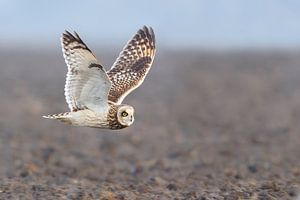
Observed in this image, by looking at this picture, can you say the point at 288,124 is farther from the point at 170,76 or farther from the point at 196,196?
the point at 170,76

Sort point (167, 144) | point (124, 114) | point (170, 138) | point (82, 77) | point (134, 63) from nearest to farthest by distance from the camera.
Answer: point (82, 77) < point (124, 114) < point (134, 63) < point (167, 144) < point (170, 138)

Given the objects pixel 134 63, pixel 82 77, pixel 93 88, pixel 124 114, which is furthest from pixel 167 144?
pixel 82 77

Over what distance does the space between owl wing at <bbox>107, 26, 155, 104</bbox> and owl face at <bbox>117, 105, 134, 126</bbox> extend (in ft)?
2.51

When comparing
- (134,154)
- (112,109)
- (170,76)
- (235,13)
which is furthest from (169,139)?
(235,13)

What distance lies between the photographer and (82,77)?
11.6m

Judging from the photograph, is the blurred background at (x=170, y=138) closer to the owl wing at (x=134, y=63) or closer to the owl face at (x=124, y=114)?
the owl face at (x=124, y=114)

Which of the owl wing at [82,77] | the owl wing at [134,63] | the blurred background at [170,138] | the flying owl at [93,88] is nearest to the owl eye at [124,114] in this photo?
the flying owl at [93,88]

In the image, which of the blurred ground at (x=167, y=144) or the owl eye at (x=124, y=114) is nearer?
the owl eye at (x=124, y=114)

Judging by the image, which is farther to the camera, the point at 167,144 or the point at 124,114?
the point at 167,144

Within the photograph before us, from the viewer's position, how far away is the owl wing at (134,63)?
1284cm

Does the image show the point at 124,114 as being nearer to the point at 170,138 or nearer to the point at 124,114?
the point at 124,114

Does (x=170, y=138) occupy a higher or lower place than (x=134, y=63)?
lower

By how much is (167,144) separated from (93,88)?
8.75 m

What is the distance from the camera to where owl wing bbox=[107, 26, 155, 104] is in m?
12.8
